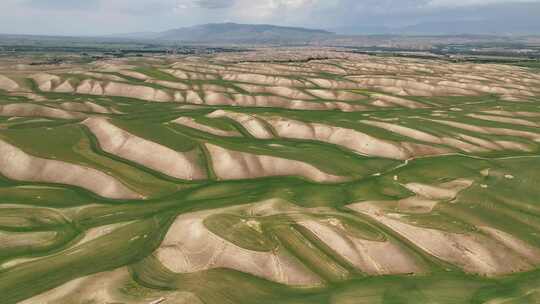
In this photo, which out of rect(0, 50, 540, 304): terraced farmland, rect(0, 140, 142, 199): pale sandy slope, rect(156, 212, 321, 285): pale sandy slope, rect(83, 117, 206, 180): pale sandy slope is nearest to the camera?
rect(0, 50, 540, 304): terraced farmland

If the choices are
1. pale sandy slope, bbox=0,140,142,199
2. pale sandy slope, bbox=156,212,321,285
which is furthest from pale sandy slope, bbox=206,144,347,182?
pale sandy slope, bbox=156,212,321,285

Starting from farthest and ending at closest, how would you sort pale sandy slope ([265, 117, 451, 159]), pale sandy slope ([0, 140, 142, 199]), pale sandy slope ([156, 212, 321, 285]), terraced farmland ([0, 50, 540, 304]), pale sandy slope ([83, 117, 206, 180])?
pale sandy slope ([265, 117, 451, 159])
pale sandy slope ([83, 117, 206, 180])
pale sandy slope ([0, 140, 142, 199])
pale sandy slope ([156, 212, 321, 285])
terraced farmland ([0, 50, 540, 304])

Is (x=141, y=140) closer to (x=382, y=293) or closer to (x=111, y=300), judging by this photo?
(x=111, y=300)

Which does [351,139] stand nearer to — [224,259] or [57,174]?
[224,259]

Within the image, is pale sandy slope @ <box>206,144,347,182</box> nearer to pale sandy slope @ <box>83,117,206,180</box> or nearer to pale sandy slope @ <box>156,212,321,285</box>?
pale sandy slope @ <box>83,117,206,180</box>

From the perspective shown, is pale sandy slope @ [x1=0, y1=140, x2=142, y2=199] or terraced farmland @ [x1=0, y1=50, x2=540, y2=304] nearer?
terraced farmland @ [x1=0, y1=50, x2=540, y2=304]

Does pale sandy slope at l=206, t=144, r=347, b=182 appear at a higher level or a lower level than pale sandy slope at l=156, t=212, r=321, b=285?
higher

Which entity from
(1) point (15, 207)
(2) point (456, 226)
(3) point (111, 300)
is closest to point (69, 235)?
(1) point (15, 207)

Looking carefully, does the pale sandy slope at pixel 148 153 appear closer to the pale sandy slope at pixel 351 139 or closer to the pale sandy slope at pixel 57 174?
the pale sandy slope at pixel 57 174
